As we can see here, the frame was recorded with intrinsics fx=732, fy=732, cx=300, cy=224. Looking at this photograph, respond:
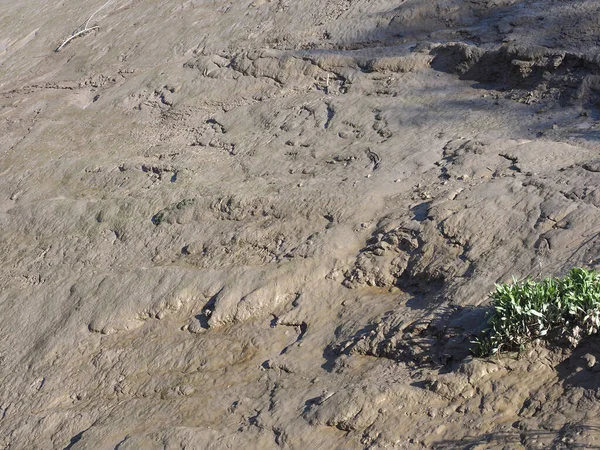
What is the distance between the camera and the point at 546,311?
4371 millimetres

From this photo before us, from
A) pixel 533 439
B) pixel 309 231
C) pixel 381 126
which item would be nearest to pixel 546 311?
pixel 533 439

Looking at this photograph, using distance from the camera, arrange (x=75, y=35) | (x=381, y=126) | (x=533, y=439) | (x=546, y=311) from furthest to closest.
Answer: (x=75, y=35), (x=381, y=126), (x=546, y=311), (x=533, y=439)

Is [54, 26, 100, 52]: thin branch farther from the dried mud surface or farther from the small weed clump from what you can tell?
the small weed clump

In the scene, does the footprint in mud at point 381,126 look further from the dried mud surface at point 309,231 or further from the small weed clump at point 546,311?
the small weed clump at point 546,311

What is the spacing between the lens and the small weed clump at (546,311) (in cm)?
427

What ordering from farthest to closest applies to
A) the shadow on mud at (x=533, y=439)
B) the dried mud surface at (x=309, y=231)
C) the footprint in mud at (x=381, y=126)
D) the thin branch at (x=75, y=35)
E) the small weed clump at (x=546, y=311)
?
the thin branch at (x=75, y=35), the footprint in mud at (x=381, y=126), the dried mud surface at (x=309, y=231), the small weed clump at (x=546, y=311), the shadow on mud at (x=533, y=439)

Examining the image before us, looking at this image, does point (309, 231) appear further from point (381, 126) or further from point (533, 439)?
point (533, 439)

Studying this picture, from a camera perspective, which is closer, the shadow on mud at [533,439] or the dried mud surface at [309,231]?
the shadow on mud at [533,439]

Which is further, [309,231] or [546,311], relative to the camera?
[309,231]

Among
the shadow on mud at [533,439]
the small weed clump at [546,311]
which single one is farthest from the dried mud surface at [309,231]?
the small weed clump at [546,311]

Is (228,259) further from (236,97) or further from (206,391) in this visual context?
(236,97)

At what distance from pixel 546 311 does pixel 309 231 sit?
8.22 ft

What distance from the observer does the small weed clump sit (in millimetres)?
4273

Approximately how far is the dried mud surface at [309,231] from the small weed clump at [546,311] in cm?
14
